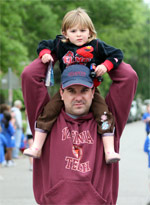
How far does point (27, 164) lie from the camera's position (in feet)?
46.8

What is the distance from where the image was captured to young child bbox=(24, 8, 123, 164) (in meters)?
4.07

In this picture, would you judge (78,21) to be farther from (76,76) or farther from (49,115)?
(49,115)

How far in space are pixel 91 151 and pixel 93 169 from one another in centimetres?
14

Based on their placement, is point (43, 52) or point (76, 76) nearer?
point (76, 76)

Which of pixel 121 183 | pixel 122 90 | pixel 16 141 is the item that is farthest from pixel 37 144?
pixel 16 141

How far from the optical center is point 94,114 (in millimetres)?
4133

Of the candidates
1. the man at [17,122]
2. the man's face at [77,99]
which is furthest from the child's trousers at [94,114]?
the man at [17,122]

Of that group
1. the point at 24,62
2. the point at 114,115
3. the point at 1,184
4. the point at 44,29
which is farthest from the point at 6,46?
the point at 114,115

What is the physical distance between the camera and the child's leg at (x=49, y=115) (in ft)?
13.4

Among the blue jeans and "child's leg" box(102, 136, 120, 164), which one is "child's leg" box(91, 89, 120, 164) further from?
the blue jeans

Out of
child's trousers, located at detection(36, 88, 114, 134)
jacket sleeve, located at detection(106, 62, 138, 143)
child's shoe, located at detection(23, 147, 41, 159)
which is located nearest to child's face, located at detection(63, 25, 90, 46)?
jacket sleeve, located at detection(106, 62, 138, 143)

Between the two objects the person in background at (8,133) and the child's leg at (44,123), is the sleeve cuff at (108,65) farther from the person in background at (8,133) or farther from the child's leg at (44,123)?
the person in background at (8,133)

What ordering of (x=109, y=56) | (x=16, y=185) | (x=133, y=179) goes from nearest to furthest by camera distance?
(x=109, y=56)
(x=16, y=185)
(x=133, y=179)

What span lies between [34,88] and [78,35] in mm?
559
